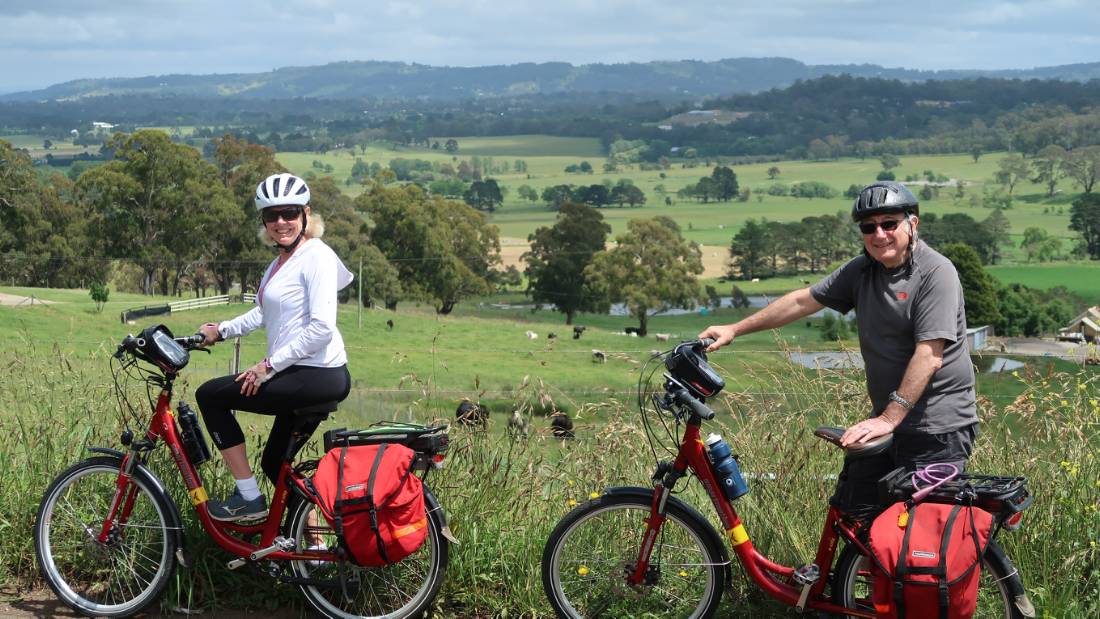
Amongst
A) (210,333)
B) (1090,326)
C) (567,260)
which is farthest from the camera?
(567,260)

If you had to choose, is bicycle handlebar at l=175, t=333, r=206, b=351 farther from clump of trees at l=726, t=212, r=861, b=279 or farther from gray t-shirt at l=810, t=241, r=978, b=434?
clump of trees at l=726, t=212, r=861, b=279

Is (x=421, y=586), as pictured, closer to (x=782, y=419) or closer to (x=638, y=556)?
(x=638, y=556)

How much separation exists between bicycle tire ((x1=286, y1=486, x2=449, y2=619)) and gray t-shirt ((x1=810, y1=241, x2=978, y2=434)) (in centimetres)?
192

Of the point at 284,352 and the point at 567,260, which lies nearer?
the point at 284,352

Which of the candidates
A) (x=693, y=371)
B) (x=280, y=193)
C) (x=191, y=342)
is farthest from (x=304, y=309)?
(x=693, y=371)

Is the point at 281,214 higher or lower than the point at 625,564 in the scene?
higher

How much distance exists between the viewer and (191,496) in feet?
16.8

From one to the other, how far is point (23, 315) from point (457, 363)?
52.3ft

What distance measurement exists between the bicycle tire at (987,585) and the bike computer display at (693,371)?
79 cm

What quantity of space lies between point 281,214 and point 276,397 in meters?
0.78

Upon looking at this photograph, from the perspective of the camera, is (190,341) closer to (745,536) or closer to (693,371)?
(693,371)

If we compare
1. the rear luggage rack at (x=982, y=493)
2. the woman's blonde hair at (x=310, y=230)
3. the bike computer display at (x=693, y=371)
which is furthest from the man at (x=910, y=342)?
the woman's blonde hair at (x=310, y=230)

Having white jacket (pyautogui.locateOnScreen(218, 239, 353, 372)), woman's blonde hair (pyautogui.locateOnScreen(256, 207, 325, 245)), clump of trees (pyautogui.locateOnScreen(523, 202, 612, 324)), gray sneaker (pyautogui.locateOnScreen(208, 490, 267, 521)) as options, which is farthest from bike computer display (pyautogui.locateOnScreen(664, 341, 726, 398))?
clump of trees (pyautogui.locateOnScreen(523, 202, 612, 324))

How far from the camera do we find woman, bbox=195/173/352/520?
473cm
